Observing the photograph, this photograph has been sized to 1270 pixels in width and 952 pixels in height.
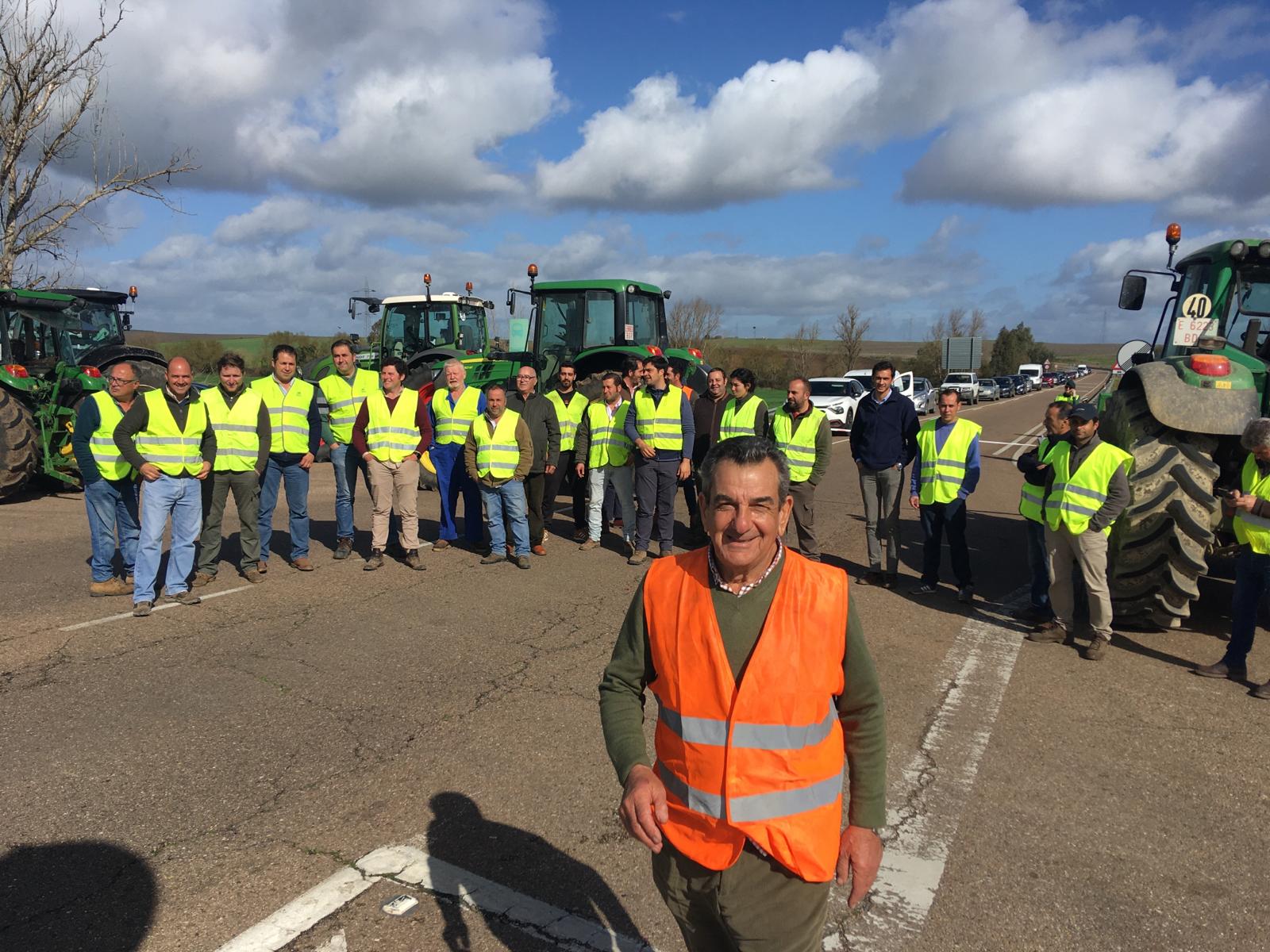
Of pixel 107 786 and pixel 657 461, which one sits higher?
pixel 657 461

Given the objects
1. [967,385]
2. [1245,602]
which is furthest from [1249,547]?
[967,385]

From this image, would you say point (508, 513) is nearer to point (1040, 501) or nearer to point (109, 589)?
point (109, 589)

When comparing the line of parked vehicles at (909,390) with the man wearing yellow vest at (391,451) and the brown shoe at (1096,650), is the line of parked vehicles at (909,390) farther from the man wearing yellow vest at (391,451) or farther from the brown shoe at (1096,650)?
the man wearing yellow vest at (391,451)

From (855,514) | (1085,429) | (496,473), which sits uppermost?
(1085,429)

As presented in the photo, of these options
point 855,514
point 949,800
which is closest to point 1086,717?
point 949,800

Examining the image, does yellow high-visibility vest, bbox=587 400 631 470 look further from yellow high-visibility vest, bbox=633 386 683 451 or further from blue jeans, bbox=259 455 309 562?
blue jeans, bbox=259 455 309 562

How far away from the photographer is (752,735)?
6.38ft

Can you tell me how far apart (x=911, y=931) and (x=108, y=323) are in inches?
566

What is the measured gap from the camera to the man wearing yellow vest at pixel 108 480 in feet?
22.5

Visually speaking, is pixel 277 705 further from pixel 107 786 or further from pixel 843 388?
pixel 843 388

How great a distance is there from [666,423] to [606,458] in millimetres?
920

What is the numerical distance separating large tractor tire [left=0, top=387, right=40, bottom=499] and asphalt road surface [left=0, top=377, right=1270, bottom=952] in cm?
466

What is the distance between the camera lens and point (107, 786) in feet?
12.8

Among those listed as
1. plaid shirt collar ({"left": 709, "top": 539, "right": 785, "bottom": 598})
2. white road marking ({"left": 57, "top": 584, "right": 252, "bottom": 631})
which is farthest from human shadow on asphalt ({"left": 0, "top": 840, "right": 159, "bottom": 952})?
white road marking ({"left": 57, "top": 584, "right": 252, "bottom": 631})
